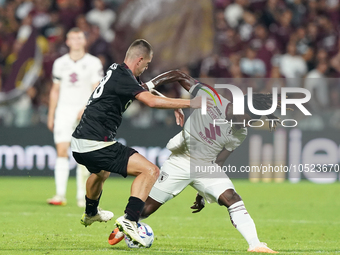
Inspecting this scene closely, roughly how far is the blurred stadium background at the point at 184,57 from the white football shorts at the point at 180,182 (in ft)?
22.7

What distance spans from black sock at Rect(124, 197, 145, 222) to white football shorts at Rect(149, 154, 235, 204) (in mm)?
493

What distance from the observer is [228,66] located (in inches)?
567

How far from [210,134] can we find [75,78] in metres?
3.94

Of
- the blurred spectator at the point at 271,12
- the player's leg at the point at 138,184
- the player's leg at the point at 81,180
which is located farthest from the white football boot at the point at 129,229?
the blurred spectator at the point at 271,12

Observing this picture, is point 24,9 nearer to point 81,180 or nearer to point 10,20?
point 10,20

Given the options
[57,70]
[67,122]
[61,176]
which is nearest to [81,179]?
[61,176]

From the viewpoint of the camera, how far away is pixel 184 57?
→ 1496 centimetres

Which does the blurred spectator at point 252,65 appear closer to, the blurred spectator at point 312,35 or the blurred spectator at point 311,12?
the blurred spectator at point 312,35

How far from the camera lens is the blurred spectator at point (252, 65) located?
14.3 meters

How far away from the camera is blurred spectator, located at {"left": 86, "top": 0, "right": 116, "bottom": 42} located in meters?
15.8

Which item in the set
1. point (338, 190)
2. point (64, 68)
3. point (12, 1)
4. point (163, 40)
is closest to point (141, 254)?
point (64, 68)

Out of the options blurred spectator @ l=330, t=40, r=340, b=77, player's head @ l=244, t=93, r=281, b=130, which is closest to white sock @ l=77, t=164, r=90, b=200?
player's head @ l=244, t=93, r=281, b=130

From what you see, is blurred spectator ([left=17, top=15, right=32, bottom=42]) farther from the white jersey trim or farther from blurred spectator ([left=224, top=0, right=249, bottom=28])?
the white jersey trim

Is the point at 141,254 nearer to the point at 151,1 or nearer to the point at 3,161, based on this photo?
the point at 3,161
